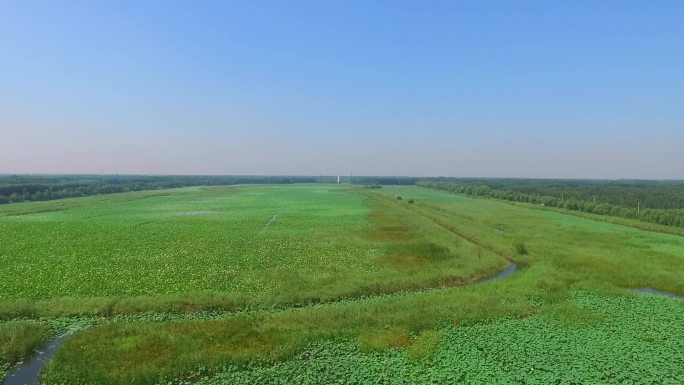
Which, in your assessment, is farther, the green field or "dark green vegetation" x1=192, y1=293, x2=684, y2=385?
the green field

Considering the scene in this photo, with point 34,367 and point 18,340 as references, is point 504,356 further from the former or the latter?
point 18,340

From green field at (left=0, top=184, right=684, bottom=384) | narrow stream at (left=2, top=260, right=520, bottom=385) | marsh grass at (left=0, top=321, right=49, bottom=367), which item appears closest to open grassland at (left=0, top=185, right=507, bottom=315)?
green field at (left=0, top=184, right=684, bottom=384)

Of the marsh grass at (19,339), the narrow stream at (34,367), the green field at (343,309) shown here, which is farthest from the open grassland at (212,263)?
the narrow stream at (34,367)

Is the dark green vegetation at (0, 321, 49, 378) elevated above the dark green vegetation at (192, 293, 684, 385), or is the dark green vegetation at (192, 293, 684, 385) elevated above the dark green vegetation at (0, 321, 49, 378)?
the dark green vegetation at (0, 321, 49, 378)

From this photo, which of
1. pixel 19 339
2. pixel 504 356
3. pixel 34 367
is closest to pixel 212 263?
pixel 19 339

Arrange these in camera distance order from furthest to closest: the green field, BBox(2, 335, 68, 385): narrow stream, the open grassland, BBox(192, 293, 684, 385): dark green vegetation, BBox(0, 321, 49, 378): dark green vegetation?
the open grassland, BBox(0, 321, 49, 378): dark green vegetation, the green field, BBox(192, 293, 684, 385): dark green vegetation, BBox(2, 335, 68, 385): narrow stream

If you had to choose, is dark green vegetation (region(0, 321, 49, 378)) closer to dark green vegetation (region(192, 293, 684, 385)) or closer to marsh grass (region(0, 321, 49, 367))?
marsh grass (region(0, 321, 49, 367))

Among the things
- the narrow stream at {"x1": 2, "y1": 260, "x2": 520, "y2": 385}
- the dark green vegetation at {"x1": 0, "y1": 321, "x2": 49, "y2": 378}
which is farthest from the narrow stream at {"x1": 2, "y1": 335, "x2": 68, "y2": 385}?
the dark green vegetation at {"x1": 0, "y1": 321, "x2": 49, "y2": 378}

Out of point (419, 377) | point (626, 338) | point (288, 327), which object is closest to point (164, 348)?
point (288, 327)

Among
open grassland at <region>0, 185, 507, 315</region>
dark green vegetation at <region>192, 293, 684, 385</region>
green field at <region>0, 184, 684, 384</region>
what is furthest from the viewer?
open grassland at <region>0, 185, 507, 315</region>
